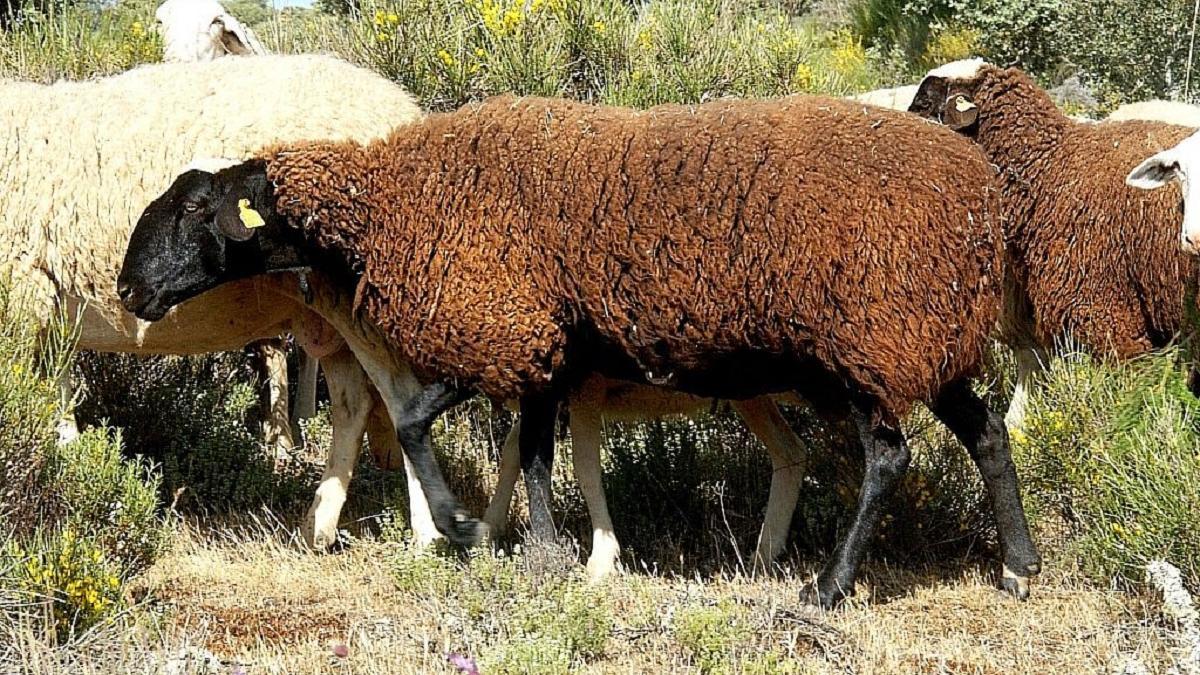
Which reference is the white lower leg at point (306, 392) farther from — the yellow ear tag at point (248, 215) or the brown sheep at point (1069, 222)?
the brown sheep at point (1069, 222)

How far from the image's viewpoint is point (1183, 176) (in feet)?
19.0

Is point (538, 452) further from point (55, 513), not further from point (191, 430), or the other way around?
point (191, 430)

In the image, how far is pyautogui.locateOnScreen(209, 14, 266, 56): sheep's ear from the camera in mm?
8922

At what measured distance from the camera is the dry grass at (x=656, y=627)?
492 centimetres

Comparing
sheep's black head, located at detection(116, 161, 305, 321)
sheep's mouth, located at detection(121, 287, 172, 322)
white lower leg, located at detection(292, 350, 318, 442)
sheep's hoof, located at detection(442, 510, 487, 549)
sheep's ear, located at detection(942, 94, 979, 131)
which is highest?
sheep's ear, located at detection(942, 94, 979, 131)

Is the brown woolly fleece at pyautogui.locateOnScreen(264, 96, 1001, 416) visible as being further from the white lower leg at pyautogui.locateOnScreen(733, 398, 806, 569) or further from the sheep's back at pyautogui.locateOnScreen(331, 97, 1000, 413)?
the white lower leg at pyautogui.locateOnScreen(733, 398, 806, 569)

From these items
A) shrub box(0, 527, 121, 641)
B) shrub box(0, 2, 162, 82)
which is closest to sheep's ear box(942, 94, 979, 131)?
shrub box(0, 527, 121, 641)

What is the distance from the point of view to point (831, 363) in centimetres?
536

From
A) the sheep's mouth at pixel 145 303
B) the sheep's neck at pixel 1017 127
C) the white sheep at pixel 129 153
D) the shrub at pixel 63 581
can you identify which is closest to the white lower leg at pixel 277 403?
the white sheep at pixel 129 153

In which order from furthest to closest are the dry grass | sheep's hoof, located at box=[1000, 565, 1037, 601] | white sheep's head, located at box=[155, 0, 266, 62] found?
white sheep's head, located at box=[155, 0, 266, 62] < sheep's hoof, located at box=[1000, 565, 1037, 601] < the dry grass

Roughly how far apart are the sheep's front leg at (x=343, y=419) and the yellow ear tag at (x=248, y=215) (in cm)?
126

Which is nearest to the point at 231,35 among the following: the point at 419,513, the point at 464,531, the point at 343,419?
the point at 343,419

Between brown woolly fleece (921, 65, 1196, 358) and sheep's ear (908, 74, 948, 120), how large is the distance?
0.06 meters

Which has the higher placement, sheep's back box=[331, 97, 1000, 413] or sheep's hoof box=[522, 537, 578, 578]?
sheep's back box=[331, 97, 1000, 413]
